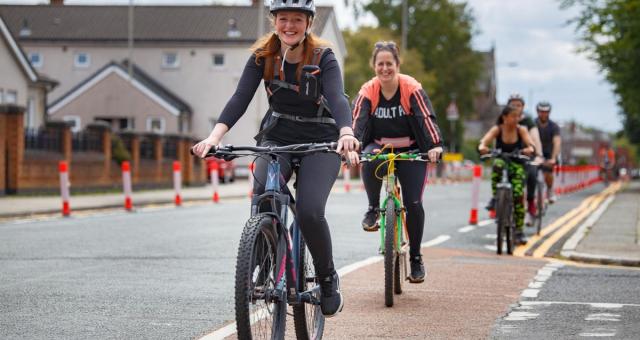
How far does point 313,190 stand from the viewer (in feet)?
20.2

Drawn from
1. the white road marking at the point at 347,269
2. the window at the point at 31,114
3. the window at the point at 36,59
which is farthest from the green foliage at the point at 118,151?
the window at the point at 36,59

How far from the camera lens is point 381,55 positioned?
360 inches

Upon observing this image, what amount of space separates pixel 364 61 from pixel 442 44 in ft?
42.3

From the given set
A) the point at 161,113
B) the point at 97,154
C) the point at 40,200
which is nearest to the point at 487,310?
the point at 40,200

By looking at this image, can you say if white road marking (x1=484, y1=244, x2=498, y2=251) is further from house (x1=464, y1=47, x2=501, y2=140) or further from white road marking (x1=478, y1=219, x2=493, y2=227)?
house (x1=464, y1=47, x2=501, y2=140)

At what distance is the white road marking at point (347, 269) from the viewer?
→ 6.98 m

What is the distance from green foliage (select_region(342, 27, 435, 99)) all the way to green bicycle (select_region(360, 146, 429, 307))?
66.7 metres

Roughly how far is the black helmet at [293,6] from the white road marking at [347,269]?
64.9 inches

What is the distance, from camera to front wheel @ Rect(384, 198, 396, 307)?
845 centimetres

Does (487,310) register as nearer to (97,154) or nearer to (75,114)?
(97,154)

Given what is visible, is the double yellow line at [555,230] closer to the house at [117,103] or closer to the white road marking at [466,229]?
the white road marking at [466,229]

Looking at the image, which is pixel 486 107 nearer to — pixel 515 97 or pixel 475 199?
pixel 475 199

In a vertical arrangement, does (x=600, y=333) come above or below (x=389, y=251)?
below

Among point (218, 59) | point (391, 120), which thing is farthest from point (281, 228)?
point (218, 59)
